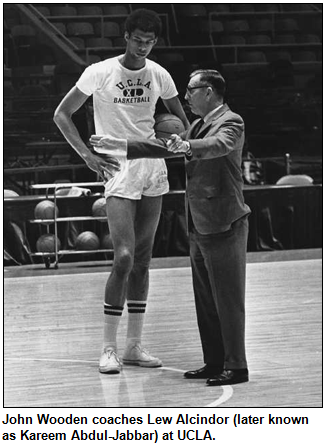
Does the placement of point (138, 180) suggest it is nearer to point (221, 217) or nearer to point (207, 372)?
point (221, 217)

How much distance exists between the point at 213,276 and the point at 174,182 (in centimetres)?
778

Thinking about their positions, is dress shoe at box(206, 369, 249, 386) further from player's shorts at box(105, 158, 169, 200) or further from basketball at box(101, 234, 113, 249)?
basketball at box(101, 234, 113, 249)

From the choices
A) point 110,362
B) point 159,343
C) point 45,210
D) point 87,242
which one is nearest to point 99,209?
point 87,242

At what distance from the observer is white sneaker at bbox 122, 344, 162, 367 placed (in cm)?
485

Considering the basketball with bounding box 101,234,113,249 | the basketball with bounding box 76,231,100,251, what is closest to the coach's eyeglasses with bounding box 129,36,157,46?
the basketball with bounding box 76,231,100,251

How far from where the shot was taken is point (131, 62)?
4730mm

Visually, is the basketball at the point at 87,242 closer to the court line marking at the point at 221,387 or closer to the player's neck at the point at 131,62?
the court line marking at the point at 221,387

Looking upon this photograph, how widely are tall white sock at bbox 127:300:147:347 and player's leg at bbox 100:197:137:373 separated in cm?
19

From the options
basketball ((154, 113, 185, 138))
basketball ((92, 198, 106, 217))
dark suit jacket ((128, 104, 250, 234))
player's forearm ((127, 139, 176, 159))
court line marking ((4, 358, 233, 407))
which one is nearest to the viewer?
court line marking ((4, 358, 233, 407))

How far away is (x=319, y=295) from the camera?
7.59 meters

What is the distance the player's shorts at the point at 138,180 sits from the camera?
4.72 meters

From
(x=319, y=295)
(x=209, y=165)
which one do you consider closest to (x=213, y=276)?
(x=209, y=165)

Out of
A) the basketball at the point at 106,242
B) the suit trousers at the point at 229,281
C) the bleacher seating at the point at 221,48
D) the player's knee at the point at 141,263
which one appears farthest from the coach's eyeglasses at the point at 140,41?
the bleacher seating at the point at 221,48

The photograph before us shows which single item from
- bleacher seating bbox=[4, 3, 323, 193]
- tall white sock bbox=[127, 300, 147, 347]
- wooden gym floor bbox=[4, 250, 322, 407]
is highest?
bleacher seating bbox=[4, 3, 323, 193]
